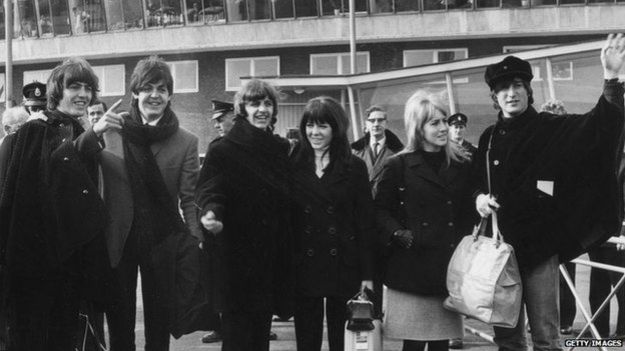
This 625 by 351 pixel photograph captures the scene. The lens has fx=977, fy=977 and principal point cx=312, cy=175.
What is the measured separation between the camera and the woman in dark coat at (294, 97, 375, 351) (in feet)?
20.2

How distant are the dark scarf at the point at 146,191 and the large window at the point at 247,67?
123 feet

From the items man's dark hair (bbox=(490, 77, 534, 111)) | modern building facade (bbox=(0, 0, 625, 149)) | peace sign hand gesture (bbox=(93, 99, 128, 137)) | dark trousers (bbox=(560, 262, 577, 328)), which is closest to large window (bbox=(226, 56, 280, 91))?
modern building facade (bbox=(0, 0, 625, 149))

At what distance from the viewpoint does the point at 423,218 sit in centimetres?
649

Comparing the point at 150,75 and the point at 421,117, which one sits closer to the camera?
the point at 150,75

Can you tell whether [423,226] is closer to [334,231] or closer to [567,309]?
[334,231]

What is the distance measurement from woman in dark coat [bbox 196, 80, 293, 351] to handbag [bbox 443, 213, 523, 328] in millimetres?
1105

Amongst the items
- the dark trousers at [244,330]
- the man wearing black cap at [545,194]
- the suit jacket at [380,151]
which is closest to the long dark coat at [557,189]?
the man wearing black cap at [545,194]

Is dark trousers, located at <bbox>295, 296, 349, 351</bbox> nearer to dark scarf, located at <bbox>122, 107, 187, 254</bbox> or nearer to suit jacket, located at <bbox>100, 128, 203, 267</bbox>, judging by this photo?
suit jacket, located at <bbox>100, 128, 203, 267</bbox>

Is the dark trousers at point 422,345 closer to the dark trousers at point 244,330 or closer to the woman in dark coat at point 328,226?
the woman in dark coat at point 328,226

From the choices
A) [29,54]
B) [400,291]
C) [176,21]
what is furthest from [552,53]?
[29,54]

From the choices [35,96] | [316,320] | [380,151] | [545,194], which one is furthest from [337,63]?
[545,194]

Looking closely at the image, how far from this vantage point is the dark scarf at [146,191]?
622 cm

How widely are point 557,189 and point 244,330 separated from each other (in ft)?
7.03

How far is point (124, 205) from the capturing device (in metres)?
6.23
